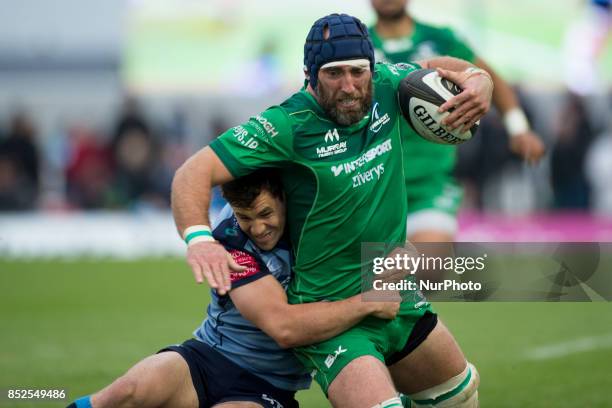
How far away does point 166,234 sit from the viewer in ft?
71.2

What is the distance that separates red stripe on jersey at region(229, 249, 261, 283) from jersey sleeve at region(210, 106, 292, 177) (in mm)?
531

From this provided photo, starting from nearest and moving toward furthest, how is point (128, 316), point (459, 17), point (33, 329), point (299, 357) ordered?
point (299, 357), point (33, 329), point (128, 316), point (459, 17)

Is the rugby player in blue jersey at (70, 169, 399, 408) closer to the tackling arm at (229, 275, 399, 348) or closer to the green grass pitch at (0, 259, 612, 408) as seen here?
the tackling arm at (229, 275, 399, 348)

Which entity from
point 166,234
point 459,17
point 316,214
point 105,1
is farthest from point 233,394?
point 105,1

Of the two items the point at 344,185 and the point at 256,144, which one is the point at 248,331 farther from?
the point at 256,144

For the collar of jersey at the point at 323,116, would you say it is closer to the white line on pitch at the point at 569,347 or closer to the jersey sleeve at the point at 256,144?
the jersey sleeve at the point at 256,144

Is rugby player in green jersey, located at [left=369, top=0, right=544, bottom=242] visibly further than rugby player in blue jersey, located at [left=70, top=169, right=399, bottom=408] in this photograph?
Yes

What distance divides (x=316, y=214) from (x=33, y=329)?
730cm

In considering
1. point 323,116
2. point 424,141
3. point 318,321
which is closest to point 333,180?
point 323,116

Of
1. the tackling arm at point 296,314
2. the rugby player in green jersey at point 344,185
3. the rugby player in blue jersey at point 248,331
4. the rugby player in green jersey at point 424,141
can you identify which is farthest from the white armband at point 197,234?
the rugby player in green jersey at point 424,141

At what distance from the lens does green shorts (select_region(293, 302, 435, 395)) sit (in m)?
6.68

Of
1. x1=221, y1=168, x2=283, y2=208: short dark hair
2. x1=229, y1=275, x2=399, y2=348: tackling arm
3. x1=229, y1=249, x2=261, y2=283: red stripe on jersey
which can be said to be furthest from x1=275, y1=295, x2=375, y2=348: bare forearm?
x1=221, y1=168, x2=283, y2=208: short dark hair

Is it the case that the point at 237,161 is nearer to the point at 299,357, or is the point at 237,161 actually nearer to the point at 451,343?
the point at 299,357

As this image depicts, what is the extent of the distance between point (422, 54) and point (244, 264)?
4151mm
